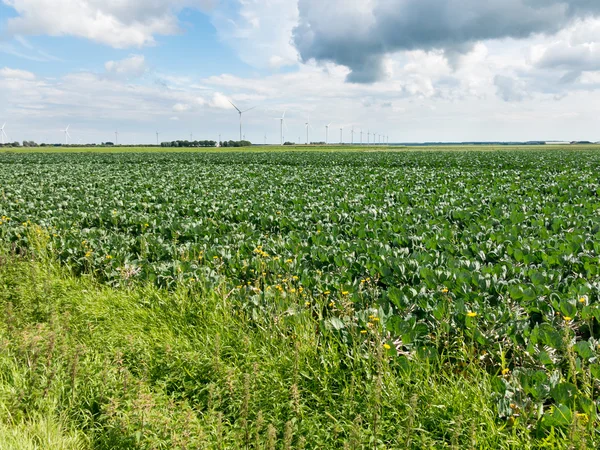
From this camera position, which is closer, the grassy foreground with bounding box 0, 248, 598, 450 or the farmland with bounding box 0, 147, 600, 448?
the grassy foreground with bounding box 0, 248, 598, 450

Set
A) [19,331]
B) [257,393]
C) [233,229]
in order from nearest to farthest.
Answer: [257,393]
[19,331]
[233,229]

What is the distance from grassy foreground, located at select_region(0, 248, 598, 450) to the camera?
10.4ft

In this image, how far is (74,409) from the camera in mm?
3752

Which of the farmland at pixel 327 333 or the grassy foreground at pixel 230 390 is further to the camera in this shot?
the farmland at pixel 327 333

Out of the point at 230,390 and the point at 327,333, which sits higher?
the point at 327,333

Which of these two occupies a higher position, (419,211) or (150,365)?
(419,211)

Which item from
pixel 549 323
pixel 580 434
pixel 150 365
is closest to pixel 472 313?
pixel 549 323

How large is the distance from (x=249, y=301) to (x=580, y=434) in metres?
3.67

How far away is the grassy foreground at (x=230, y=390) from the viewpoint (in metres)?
3.18

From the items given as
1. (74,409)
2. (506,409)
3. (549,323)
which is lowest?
(74,409)

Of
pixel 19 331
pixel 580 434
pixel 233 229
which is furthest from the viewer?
pixel 233 229

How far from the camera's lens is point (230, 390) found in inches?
148

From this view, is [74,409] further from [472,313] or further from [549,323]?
[549,323]

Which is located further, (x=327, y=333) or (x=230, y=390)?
(x=327, y=333)
